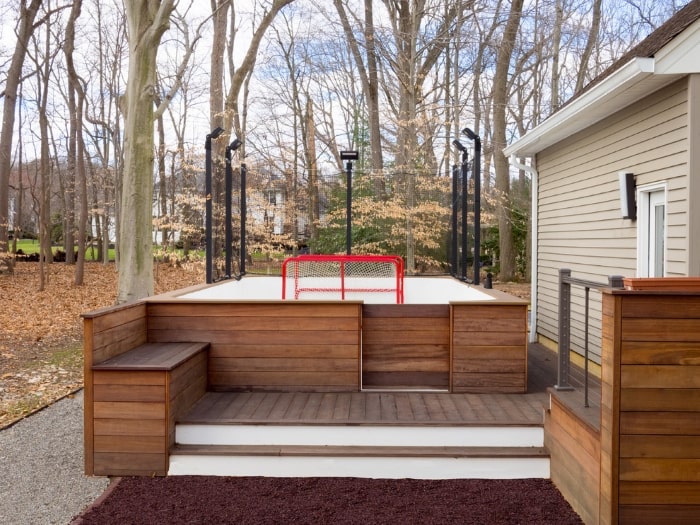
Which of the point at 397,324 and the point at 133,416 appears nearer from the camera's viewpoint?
the point at 133,416

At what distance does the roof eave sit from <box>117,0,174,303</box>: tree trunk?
4.81 meters

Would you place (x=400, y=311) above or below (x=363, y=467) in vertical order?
above

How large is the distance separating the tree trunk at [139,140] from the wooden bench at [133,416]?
193 inches

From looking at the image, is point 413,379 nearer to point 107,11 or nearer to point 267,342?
point 267,342

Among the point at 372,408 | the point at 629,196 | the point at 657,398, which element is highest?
the point at 629,196

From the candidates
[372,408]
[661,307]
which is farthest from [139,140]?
[661,307]

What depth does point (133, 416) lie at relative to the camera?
10.9ft

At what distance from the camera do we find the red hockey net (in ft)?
23.6

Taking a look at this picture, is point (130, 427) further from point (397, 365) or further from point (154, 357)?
point (397, 365)

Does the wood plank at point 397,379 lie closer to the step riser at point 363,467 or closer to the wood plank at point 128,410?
A: the step riser at point 363,467

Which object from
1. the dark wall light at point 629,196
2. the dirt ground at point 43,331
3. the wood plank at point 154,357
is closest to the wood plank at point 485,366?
A: the dark wall light at point 629,196

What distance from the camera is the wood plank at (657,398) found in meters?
2.47

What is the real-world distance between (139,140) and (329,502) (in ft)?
20.4

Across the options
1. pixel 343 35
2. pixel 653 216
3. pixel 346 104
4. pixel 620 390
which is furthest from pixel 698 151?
pixel 346 104
